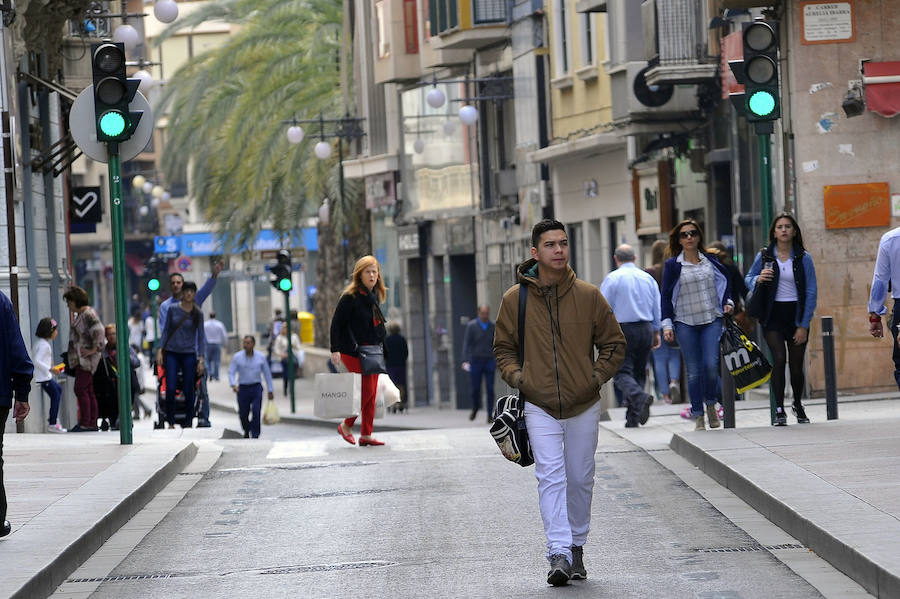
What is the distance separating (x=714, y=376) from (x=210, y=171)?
111 feet

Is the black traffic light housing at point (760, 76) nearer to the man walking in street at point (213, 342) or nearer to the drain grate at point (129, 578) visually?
the drain grate at point (129, 578)

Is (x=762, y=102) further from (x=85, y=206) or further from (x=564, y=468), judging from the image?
(x=85, y=206)

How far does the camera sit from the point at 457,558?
33.7ft

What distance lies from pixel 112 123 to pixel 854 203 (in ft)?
28.2

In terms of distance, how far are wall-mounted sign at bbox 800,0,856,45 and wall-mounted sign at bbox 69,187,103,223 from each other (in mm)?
13872

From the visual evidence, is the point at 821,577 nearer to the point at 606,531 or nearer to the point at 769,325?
the point at 606,531

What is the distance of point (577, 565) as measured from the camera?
938 centimetres

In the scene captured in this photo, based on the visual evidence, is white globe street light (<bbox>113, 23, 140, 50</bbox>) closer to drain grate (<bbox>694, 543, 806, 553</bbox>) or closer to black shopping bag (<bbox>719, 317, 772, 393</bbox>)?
black shopping bag (<bbox>719, 317, 772, 393</bbox>)

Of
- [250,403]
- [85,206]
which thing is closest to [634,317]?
[250,403]

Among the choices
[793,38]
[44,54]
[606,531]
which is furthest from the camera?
[44,54]

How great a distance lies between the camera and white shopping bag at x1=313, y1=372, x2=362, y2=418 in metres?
18.3

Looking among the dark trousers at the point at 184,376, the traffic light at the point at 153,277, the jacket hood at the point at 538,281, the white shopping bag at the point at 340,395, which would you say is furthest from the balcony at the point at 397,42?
the jacket hood at the point at 538,281

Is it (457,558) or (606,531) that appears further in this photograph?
(606,531)

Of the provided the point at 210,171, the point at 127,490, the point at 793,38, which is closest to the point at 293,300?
the point at 210,171
